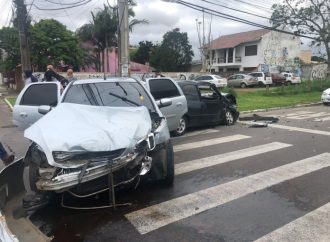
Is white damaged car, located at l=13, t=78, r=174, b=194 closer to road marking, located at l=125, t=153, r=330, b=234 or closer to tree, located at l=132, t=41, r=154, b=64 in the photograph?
road marking, located at l=125, t=153, r=330, b=234

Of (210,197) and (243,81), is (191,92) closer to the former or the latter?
(210,197)

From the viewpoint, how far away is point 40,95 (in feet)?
29.9

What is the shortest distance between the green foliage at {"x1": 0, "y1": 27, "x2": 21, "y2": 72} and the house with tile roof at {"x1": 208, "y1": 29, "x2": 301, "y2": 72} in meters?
30.2

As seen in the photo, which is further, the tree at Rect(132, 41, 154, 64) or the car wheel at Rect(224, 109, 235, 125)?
the tree at Rect(132, 41, 154, 64)

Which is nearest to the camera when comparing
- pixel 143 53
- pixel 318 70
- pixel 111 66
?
pixel 318 70

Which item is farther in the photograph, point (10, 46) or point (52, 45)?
point (10, 46)

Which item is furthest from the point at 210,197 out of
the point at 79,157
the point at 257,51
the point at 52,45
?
the point at 257,51

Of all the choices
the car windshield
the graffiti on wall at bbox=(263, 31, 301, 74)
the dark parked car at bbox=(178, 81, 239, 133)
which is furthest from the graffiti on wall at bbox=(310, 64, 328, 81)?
the car windshield

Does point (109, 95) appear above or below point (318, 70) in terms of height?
below

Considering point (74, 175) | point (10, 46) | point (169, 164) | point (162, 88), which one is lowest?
point (169, 164)

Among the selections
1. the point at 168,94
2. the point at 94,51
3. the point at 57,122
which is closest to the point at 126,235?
the point at 57,122

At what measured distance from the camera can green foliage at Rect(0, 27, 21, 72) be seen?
36625mm

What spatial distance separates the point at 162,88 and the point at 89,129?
5752 mm

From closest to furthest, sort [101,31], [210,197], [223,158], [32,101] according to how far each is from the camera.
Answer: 1. [210,197]
2. [223,158]
3. [32,101]
4. [101,31]
